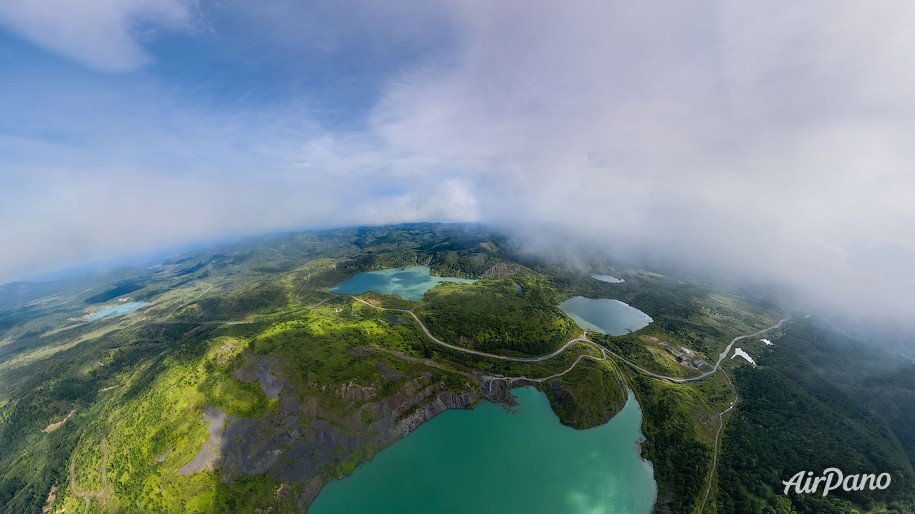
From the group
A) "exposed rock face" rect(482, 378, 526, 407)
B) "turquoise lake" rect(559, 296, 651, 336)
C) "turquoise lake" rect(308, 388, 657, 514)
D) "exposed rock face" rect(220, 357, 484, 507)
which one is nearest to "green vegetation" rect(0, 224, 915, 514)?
"exposed rock face" rect(220, 357, 484, 507)

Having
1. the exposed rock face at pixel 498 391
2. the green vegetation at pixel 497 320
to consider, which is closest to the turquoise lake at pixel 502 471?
the exposed rock face at pixel 498 391

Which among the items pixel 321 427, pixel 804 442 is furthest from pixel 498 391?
pixel 804 442

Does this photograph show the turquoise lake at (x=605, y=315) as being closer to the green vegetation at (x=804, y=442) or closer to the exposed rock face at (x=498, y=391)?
the green vegetation at (x=804, y=442)

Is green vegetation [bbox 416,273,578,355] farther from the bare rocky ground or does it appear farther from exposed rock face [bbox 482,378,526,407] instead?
the bare rocky ground

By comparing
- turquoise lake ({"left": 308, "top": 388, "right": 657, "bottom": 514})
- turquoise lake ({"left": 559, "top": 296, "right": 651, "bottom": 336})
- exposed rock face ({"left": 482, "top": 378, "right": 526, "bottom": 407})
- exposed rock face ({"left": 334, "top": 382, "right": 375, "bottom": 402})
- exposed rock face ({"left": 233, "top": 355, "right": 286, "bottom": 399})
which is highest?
exposed rock face ({"left": 233, "top": 355, "right": 286, "bottom": 399})

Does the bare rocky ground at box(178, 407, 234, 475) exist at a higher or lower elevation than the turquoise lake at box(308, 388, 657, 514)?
higher

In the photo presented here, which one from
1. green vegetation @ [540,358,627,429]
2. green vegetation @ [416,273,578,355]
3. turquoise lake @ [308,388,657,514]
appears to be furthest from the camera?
green vegetation @ [416,273,578,355]

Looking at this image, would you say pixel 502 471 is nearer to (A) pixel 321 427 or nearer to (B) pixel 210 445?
(A) pixel 321 427
